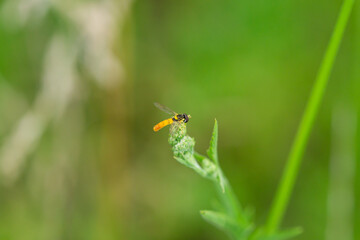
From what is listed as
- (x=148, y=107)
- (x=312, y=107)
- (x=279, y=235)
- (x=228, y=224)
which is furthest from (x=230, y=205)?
(x=148, y=107)

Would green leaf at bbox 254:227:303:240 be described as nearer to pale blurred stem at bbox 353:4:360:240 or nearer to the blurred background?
pale blurred stem at bbox 353:4:360:240

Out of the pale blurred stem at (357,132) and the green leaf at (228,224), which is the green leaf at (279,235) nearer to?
the green leaf at (228,224)

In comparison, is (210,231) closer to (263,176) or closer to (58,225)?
(263,176)

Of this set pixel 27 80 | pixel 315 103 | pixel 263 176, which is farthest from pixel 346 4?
pixel 27 80

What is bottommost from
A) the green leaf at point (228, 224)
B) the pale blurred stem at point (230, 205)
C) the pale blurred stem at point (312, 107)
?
the green leaf at point (228, 224)

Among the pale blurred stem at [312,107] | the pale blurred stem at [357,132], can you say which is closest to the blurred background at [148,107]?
the pale blurred stem at [357,132]

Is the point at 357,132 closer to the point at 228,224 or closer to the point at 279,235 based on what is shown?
the point at 279,235
